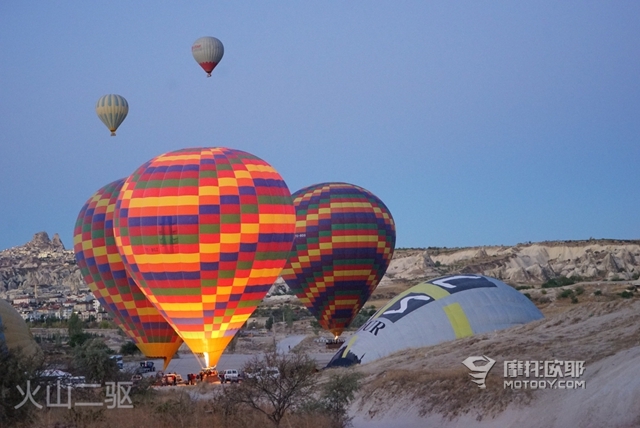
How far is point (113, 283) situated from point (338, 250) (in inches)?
501

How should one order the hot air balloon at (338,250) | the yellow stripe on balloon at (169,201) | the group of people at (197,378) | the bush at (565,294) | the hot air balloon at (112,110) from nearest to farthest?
1. the yellow stripe on balloon at (169,201)
2. the group of people at (197,378)
3. the hot air balloon at (338,250)
4. the hot air balloon at (112,110)
5. the bush at (565,294)

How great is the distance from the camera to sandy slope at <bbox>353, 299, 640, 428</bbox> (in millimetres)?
19516

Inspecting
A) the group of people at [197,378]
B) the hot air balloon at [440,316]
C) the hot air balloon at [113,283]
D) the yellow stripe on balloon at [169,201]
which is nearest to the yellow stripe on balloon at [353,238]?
the hot air balloon at [113,283]

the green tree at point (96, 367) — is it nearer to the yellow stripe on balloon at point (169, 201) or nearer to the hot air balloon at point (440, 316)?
the yellow stripe on balloon at point (169, 201)

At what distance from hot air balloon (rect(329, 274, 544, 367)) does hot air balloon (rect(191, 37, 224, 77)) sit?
17961 millimetres

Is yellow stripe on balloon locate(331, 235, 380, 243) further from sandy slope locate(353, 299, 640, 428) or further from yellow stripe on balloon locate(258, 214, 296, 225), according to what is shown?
sandy slope locate(353, 299, 640, 428)

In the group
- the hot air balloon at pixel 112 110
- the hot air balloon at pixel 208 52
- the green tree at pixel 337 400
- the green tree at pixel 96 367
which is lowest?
the green tree at pixel 337 400

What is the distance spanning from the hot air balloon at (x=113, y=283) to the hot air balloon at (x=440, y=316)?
7653 mm

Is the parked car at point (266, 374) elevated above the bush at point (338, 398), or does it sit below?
above

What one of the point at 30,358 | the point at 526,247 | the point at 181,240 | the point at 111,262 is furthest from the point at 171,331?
the point at 526,247

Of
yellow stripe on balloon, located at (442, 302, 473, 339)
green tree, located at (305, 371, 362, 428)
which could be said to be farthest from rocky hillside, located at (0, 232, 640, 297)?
green tree, located at (305, 371, 362, 428)

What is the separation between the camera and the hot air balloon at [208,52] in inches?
1821

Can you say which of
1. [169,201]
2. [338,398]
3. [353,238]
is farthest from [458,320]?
[353,238]

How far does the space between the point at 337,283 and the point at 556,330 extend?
20.1 metres
